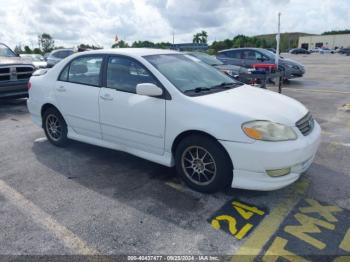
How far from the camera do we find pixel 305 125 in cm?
364

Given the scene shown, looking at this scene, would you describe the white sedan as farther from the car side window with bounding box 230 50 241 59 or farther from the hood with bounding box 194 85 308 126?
the car side window with bounding box 230 50 241 59

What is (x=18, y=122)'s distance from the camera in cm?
723

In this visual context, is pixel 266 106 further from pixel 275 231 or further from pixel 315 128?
pixel 275 231

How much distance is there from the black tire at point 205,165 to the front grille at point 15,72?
6.84 m

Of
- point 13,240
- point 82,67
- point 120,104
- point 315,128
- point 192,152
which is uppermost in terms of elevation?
point 82,67

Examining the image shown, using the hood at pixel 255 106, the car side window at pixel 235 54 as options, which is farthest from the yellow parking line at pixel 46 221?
the car side window at pixel 235 54

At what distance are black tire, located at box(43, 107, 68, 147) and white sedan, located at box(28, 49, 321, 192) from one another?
5 centimetres

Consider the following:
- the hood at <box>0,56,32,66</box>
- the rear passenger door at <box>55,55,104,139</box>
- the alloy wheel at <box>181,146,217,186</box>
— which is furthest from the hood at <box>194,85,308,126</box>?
the hood at <box>0,56,32,66</box>

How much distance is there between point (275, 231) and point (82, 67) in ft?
11.4

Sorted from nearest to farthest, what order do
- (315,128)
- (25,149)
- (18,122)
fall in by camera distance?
(315,128)
(25,149)
(18,122)

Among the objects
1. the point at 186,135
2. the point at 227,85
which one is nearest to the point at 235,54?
the point at 227,85

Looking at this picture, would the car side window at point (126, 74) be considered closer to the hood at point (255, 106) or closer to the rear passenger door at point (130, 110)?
the rear passenger door at point (130, 110)

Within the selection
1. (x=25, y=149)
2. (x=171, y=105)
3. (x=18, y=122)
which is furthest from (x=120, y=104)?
(x=18, y=122)

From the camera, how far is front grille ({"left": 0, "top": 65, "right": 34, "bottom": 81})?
339 inches
